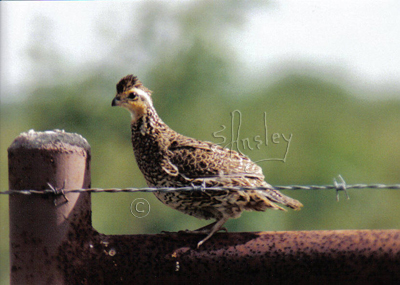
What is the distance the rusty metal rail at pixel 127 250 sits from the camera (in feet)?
9.05

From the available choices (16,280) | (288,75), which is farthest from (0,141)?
(16,280)

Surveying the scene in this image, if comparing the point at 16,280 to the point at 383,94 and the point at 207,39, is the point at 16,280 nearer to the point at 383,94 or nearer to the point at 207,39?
the point at 207,39

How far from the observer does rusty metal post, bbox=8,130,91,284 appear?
2754 millimetres

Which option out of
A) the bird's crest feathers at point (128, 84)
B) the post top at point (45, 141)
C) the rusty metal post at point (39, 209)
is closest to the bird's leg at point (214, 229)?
the rusty metal post at point (39, 209)

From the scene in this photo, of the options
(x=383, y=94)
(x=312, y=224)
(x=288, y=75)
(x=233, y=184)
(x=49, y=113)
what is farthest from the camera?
(x=383, y=94)

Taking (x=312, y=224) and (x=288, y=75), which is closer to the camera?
(x=312, y=224)

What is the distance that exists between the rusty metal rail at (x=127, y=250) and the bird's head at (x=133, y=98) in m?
1.37

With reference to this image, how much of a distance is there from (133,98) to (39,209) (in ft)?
5.27

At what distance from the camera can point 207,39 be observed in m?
23.8

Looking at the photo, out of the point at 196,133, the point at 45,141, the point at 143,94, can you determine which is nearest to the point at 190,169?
the point at 143,94

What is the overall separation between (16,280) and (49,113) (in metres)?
19.6

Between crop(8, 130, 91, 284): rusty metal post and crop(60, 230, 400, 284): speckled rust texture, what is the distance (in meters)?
0.08

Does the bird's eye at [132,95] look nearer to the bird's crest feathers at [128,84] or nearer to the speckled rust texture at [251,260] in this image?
the bird's crest feathers at [128,84]

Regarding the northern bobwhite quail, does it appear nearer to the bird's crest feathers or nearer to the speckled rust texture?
the bird's crest feathers
